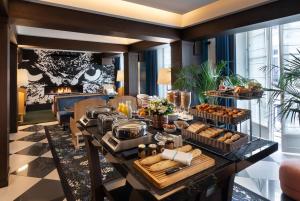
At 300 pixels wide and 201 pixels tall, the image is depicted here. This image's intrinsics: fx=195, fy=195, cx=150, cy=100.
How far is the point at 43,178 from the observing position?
2713 millimetres

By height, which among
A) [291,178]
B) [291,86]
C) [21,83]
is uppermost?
[21,83]

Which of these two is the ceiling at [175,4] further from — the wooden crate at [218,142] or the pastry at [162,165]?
the pastry at [162,165]

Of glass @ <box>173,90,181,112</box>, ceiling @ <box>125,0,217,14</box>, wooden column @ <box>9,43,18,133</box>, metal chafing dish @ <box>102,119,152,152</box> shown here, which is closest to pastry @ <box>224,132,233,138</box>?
metal chafing dish @ <box>102,119,152,152</box>

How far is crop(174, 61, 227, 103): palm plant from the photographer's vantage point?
370 centimetres

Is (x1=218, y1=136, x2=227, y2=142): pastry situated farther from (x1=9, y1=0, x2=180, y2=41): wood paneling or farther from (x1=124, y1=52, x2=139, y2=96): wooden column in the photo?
(x1=124, y1=52, x2=139, y2=96): wooden column

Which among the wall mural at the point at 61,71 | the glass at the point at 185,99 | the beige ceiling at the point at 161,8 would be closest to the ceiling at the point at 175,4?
the beige ceiling at the point at 161,8

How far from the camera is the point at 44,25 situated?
304cm

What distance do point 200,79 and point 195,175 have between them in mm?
3136

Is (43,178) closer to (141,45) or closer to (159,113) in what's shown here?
(159,113)

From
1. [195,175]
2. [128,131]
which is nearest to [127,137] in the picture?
[128,131]

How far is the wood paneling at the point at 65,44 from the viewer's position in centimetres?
523

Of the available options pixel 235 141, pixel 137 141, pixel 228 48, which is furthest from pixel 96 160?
pixel 228 48

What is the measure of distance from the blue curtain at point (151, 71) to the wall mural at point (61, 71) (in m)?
3.29

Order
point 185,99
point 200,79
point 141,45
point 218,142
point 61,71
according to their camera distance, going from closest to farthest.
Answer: point 218,142 < point 185,99 < point 200,79 < point 141,45 < point 61,71
